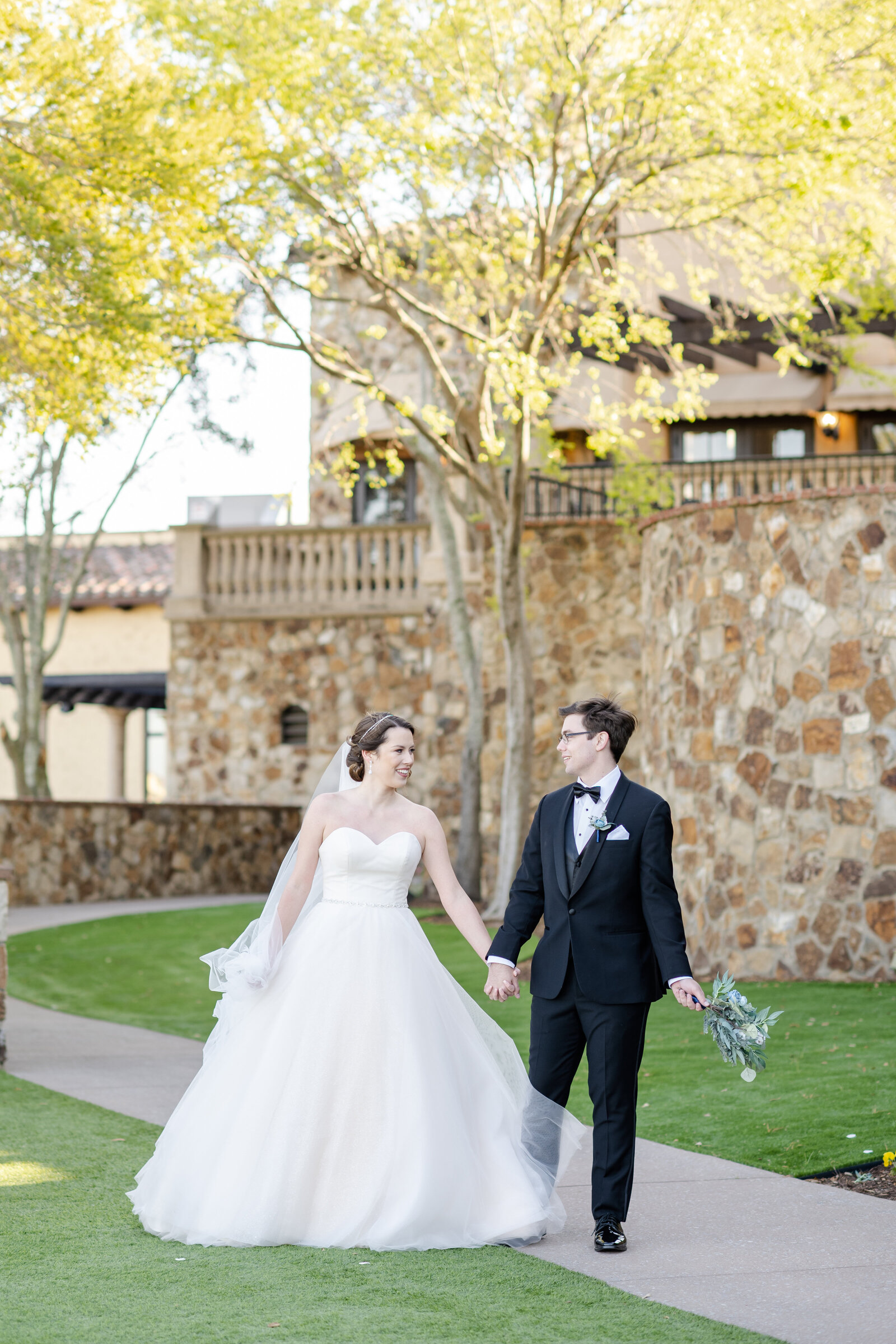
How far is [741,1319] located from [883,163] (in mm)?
12526

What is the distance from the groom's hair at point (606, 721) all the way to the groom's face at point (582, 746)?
0.01 m

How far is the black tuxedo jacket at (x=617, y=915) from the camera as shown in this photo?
498cm

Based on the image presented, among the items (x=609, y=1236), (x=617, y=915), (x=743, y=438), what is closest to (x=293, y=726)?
(x=743, y=438)

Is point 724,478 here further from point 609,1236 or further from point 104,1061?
point 609,1236

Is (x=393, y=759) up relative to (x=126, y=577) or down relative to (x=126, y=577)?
down

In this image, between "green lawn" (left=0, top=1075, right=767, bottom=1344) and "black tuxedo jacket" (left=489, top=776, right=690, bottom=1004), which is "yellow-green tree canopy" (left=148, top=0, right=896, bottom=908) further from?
"green lawn" (left=0, top=1075, right=767, bottom=1344)

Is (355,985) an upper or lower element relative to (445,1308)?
upper

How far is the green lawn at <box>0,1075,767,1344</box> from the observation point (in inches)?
158

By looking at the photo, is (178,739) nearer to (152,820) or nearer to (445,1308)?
(152,820)

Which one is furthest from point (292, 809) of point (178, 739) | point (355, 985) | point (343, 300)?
point (355, 985)

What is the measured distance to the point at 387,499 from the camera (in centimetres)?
2659

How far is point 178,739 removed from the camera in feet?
75.3

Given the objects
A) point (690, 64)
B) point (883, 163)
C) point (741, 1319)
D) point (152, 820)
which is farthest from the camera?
point (152, 820)

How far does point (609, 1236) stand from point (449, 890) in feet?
4.39
